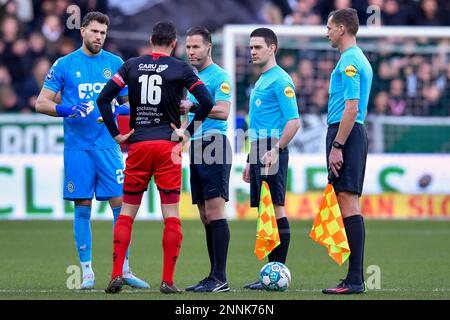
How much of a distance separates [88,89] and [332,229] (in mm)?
2604

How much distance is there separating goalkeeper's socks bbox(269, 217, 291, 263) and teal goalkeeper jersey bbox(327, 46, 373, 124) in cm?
121

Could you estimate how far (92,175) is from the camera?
9953 millimetres

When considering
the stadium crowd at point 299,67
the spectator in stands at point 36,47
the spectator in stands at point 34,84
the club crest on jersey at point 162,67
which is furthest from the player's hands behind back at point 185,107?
the spectator in stands at point 36,47

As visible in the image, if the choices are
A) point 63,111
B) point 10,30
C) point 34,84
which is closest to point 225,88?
point 63,111

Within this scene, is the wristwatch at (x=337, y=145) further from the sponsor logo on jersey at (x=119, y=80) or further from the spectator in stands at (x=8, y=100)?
the spectator in stands at (x=8, y=100)

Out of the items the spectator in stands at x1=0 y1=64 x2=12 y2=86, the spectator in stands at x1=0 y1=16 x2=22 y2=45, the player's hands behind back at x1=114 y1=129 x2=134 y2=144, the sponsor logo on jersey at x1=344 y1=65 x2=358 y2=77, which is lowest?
the player's hands behind back at x1=114 y1=129 x2=134 y2=144

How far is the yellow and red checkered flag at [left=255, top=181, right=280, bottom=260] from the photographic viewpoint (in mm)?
9625

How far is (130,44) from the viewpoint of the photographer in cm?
2133

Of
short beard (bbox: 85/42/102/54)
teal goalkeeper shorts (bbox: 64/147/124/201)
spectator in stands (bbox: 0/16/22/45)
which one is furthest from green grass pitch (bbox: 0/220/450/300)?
spectator in stands (bbox: 0/16/22/45)

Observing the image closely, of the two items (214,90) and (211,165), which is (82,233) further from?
(214,90)

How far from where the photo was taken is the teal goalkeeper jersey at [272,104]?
32.0ft

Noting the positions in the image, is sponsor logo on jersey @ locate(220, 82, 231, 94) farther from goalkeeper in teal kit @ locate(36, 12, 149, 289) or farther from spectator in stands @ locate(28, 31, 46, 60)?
spectator in stands @ locate(28, 31, 46, 60)
